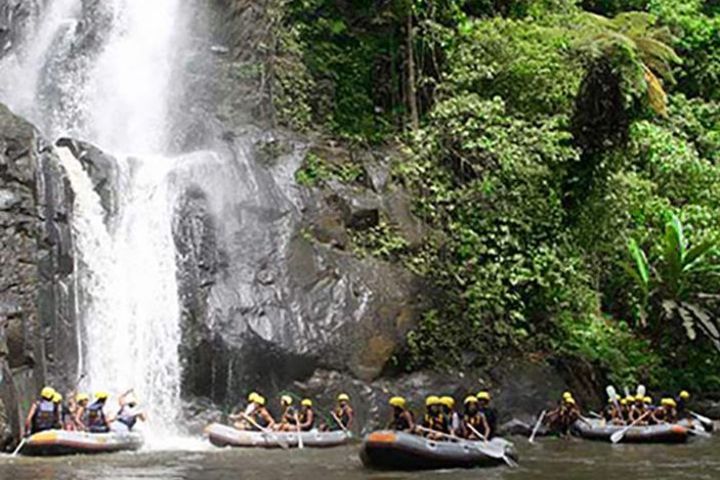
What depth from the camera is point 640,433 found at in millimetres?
17984

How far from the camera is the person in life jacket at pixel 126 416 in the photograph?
15.0 meters

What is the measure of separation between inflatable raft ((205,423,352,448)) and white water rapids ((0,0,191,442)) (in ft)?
5.43

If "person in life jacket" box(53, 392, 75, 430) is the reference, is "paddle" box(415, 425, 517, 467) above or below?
below

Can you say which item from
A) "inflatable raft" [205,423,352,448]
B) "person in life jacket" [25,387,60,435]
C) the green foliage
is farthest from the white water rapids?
the green foliage

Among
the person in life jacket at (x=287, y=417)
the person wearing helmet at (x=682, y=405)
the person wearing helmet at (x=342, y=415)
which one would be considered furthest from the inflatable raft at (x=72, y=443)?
the person wearing helmet at (x=682, y=405)

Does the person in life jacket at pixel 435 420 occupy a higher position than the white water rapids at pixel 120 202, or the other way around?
the white water rapids at pixel 120 202

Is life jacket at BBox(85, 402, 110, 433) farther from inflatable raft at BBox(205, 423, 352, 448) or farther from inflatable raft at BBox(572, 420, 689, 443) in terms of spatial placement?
inflatable raft at BBox(572, 420, 689, 443)

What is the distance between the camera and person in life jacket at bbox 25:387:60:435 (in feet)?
47.4

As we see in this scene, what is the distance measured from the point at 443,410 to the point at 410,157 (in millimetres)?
8317

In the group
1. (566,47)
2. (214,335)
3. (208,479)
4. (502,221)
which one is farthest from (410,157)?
(208,479)

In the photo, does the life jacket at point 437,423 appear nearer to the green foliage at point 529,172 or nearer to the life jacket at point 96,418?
the green foliage at point 529,172

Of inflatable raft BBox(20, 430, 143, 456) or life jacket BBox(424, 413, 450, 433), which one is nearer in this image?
A: inflatable raft BBox(20, 430, 143, 456)

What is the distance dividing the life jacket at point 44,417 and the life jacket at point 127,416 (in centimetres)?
112

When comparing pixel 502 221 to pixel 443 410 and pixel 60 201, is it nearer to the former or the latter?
pixel 443 410
